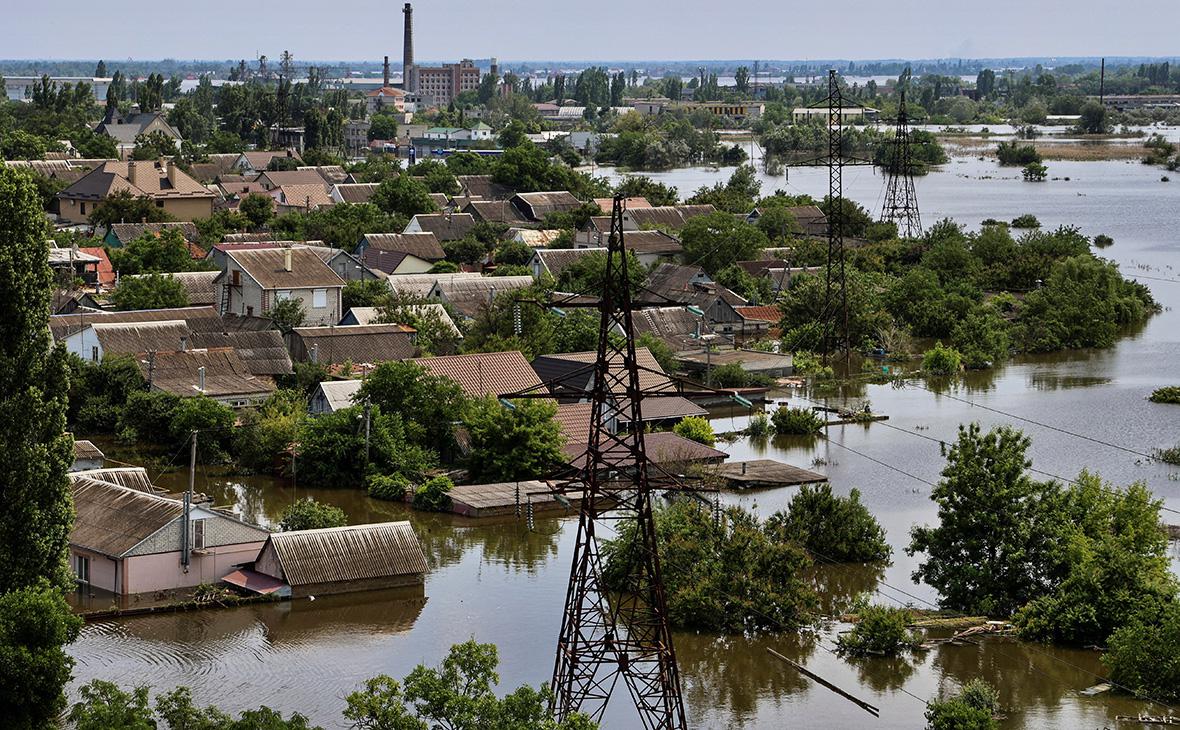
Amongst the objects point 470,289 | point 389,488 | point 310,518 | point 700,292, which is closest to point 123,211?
point 470,289

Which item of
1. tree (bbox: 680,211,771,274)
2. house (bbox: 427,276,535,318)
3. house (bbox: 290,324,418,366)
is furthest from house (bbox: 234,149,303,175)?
house (bbox: 290,324,418,366)

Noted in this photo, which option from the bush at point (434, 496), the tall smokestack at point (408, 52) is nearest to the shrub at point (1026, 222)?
the bush at point (434, 496)


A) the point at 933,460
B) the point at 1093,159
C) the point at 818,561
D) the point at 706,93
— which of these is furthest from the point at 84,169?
the point at 706,93

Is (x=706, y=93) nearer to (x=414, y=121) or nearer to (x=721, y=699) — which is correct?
(x=414, y=121)

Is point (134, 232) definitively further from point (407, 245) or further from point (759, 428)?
point (759, 428)

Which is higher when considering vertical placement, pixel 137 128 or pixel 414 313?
pixel 137 128

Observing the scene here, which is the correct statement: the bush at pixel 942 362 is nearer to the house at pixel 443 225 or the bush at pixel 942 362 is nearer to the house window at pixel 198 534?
the house at pixel 443 225

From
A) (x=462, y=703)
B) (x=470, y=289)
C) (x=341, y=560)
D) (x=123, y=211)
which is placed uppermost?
(x=123, y=211)

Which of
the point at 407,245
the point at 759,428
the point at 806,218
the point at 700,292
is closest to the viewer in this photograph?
the point at 759,428
